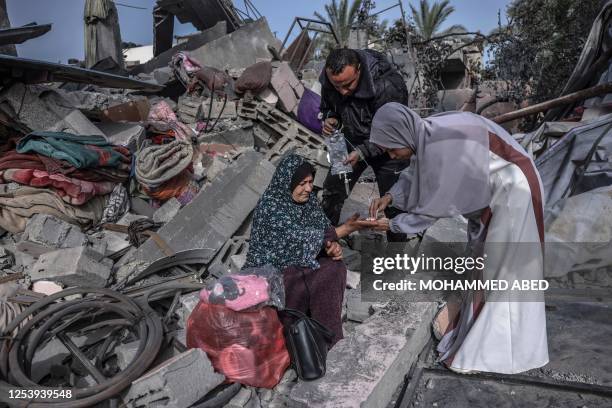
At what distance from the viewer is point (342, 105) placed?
423 cm

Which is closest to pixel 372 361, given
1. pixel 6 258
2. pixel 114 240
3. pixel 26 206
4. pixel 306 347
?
pixel 306 347

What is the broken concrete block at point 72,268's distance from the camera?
13.2ft

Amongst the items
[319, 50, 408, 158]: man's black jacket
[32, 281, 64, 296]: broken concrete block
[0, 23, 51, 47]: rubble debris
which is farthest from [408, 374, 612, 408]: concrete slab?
[0, 23, 51, 47]: rubble debris

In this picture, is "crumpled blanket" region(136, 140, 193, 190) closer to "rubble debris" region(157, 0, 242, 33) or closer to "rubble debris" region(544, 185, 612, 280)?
"rubble debris" region(544, 185, 612, 280)

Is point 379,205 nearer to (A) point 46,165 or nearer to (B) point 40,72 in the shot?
(A) point 46,165

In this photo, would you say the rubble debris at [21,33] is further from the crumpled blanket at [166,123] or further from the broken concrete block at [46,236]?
the broken concrete block at [46,236]

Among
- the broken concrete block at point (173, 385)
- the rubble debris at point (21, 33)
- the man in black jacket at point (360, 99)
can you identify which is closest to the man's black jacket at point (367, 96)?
the man in black jacket at point (360, 99)

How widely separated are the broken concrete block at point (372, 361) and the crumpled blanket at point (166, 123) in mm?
4001

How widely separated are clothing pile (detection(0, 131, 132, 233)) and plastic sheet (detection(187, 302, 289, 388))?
118 inches

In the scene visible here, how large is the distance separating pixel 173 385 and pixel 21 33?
21.0ft

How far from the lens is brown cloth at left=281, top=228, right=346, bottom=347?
3.16m

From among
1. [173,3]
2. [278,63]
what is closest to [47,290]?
[278,63]

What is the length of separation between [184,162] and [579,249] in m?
4.09

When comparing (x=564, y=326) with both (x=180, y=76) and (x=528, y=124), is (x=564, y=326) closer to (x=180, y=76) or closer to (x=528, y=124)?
(x=528, y=124)
